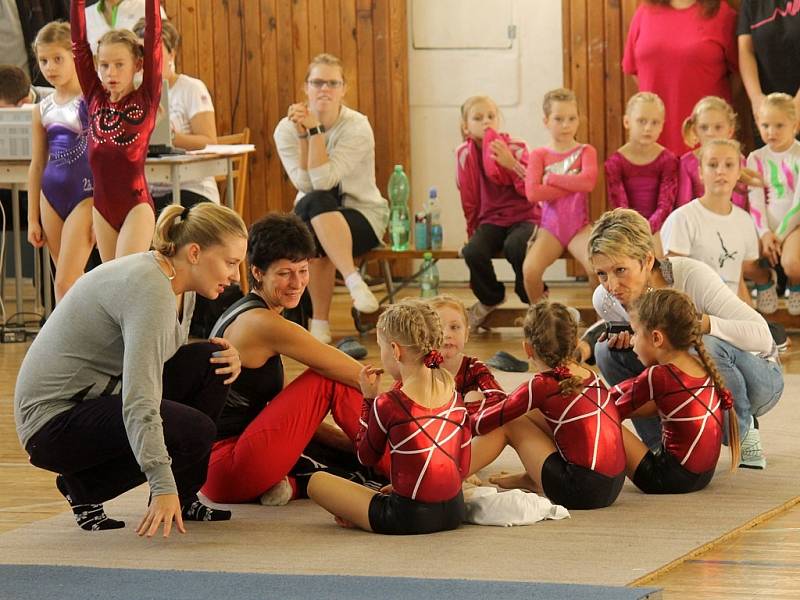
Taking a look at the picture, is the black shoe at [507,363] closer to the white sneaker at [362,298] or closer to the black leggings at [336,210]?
the white sneaker at [362,298]

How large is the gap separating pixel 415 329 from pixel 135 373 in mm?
637

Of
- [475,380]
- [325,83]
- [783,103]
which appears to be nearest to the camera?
[475,380]

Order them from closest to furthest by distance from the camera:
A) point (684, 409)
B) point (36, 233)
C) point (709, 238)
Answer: point (684, 409)
point (709, 238)
point (36, 233)

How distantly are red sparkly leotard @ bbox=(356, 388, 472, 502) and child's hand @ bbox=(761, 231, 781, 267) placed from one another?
10.5 ft

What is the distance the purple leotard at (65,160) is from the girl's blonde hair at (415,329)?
2.72m

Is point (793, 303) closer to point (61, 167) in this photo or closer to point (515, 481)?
point (515, 481)

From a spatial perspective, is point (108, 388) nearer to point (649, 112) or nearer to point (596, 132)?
point (649, 112)

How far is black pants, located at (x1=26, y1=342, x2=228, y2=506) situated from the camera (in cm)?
321

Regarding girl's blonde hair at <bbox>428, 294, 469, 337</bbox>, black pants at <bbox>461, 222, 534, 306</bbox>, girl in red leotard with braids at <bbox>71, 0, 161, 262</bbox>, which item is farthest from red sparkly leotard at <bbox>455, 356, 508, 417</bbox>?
black pants at <bbox>461, 222, 534, 306</bbox>

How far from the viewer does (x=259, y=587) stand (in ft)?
9.21

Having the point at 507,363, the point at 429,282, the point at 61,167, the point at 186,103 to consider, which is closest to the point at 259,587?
the point at 507,363

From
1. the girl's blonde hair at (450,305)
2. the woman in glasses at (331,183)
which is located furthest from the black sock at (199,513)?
the woman in glasses at (331,183)

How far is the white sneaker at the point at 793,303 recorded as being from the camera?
627 cm

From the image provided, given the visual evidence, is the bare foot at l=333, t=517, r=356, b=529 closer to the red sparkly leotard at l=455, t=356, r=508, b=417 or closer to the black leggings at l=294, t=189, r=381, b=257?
the red sparkly leotard at l=455, t=356, r=508, b=417
